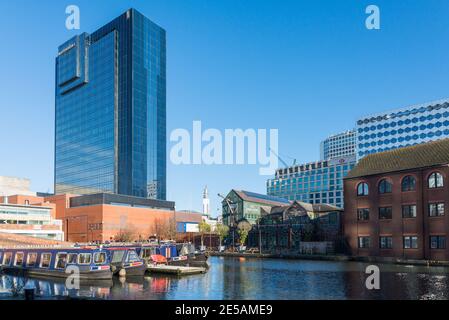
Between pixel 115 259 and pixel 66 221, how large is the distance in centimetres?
9001

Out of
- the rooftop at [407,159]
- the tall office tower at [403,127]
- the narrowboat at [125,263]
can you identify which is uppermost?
the tall office tower at [403,127]

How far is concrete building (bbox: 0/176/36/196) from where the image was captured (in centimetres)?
15975

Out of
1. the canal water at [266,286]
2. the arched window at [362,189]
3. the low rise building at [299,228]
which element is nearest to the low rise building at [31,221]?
A: the low rise building at [299,228]

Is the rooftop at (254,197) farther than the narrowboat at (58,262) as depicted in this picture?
Yes

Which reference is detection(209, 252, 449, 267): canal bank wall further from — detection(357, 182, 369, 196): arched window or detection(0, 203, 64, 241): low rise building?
detection(0, 203, 64, 241): low rise building

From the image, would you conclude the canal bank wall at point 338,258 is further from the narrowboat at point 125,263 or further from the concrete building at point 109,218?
the concrete building at point 109,218

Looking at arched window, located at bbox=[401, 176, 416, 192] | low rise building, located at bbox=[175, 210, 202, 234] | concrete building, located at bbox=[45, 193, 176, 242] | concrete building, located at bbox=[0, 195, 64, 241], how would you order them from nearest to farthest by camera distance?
arched window, located at bbox=[401, 176, 416, 192] → concrete building, located at bbox=[0, 195, 64, 241] → concrete building, located at bbox=[45, 193, 176, 242] → low rise building, located at bbox=[175, 210, 202, 234]

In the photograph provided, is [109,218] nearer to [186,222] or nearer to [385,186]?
[186,222]

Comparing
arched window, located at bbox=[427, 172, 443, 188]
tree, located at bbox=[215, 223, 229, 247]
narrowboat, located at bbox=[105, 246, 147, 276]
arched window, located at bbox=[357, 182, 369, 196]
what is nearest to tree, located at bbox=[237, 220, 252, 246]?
tree, located at bbox=[215, 223, 229, 247]

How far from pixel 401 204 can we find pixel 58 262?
154 feet

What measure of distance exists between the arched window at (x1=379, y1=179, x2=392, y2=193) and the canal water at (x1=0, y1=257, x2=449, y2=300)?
19049mm

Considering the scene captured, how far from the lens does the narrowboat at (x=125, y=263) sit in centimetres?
4900

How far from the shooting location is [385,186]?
232 feet
